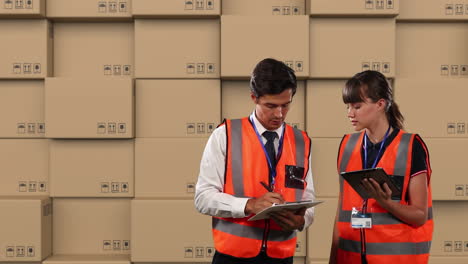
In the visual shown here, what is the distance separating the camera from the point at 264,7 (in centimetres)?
304

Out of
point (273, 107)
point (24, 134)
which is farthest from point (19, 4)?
point (273, 107)

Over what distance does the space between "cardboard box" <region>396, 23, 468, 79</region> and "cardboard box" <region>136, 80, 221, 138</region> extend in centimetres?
105

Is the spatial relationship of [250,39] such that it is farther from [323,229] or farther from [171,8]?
[323,229]

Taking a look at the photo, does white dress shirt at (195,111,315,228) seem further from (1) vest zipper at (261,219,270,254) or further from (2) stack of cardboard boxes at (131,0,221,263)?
(2) stack of cardboard boxes at (131,0,221,263)

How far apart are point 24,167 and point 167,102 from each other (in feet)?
2.78

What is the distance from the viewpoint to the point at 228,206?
155 cm

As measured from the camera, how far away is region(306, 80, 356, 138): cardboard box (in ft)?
9.62

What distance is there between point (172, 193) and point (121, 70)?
28.4 inches

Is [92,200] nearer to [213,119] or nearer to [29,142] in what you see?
[29,142]

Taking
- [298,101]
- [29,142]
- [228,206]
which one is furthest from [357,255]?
[29,142]

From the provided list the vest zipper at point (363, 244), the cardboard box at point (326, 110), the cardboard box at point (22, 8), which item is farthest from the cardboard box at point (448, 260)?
the cardboard box at point (22, 8)

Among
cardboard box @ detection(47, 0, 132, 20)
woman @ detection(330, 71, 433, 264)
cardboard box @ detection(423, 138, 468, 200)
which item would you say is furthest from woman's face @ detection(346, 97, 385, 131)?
cardboard box @ detection(47, 0, 132, 20)

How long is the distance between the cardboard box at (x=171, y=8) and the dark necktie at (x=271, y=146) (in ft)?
4.56

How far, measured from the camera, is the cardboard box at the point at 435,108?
9.54ft
